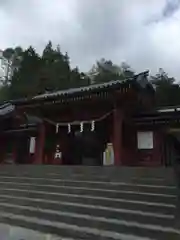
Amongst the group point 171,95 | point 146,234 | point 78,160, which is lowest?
point 146,234

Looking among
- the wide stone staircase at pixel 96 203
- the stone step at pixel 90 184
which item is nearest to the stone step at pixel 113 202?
the wide stone staircase at pixel 96 203

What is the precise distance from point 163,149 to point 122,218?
712 cm

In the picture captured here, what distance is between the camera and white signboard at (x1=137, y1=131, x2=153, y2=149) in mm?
13695

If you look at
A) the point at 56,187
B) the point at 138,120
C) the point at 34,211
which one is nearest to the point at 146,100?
the point at 138,120

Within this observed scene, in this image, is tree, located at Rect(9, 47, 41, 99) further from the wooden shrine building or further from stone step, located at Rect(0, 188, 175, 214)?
stone step, located at Rect(0, 188, 175, 214)

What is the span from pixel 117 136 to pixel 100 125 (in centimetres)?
239

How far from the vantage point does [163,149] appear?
44.0ft

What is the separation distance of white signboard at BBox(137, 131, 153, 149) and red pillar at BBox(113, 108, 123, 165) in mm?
1262

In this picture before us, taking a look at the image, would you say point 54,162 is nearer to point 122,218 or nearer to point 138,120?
point 138,120

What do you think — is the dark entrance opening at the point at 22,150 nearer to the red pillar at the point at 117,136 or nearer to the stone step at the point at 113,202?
the red pillar at the point at 117,136

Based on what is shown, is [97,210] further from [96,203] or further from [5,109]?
[5,109]

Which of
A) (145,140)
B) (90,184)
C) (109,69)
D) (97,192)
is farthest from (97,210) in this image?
(109,69)

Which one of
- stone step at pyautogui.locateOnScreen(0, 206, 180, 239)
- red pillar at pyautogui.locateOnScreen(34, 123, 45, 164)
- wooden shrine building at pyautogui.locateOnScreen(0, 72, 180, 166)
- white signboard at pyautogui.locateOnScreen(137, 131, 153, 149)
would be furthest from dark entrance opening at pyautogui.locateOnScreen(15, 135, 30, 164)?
stone step at pyautogui.locateOnScreen(0, 206, 180, 239)

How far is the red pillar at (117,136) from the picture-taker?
505 inches
